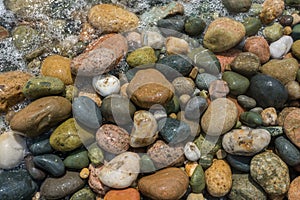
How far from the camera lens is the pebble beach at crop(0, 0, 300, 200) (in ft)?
9.33

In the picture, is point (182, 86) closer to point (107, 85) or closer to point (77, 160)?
point (107, 85)

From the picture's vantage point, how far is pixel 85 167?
2.92 metres

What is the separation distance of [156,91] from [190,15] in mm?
1156

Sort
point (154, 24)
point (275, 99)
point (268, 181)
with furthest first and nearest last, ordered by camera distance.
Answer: point (154, 24) → point (275, 99) → point (268, 181)

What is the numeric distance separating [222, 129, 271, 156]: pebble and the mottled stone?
1.89ft

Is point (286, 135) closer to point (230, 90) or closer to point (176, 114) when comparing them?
point (230, 90)

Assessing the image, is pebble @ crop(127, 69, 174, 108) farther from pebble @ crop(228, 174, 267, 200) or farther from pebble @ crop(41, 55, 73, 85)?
pebble @ crop(228, 174, 267, 200)

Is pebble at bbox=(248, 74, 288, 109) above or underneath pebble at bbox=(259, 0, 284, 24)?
underneath

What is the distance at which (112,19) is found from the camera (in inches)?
135

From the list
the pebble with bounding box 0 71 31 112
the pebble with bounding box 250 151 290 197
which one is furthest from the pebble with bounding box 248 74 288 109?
the pebble with bounding box 0 71 31 112

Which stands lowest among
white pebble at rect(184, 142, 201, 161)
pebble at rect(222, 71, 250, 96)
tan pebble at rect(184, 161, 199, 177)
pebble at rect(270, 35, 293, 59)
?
tan pebble at rect(184, 161, 199, 177)

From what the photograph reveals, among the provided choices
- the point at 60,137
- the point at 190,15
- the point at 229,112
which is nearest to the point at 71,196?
the point at 60,137

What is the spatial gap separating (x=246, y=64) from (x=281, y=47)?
0.48m

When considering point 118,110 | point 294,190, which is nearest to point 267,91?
point 294,190
